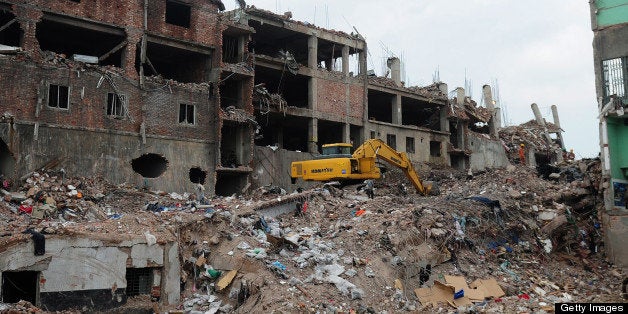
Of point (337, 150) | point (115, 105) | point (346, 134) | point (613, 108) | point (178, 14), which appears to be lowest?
point (337, 150)

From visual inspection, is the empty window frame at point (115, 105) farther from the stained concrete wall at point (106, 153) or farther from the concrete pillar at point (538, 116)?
the concrete pillar at point (538, 116)

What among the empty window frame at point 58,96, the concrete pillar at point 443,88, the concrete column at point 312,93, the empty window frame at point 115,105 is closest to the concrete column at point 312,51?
the concrete column at point 312,93

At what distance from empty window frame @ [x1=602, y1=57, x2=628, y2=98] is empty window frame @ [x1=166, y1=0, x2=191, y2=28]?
15993 millimetres

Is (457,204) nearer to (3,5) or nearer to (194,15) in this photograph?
(194,15)

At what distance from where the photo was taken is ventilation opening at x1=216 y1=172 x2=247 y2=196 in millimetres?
25438

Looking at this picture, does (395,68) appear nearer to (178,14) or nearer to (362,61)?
(362,61)

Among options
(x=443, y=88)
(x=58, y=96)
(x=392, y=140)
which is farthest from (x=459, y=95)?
(x=58, y=96)

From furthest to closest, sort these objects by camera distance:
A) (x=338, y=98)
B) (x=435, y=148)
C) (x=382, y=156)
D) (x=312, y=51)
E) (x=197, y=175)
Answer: (x=435, y=148) → (x=338, y=98) → (x=312, y=51) → (x=197, y=175) → (x=382, y=156)

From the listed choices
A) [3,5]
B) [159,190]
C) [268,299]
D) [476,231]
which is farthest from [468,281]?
[3,5]

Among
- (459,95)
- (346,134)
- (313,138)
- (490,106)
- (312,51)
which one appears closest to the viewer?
(313,138)

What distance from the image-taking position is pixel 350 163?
21.2 metres

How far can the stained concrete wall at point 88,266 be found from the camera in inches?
547

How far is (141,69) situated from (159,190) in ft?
15.4

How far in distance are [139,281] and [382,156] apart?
10.2 meters
